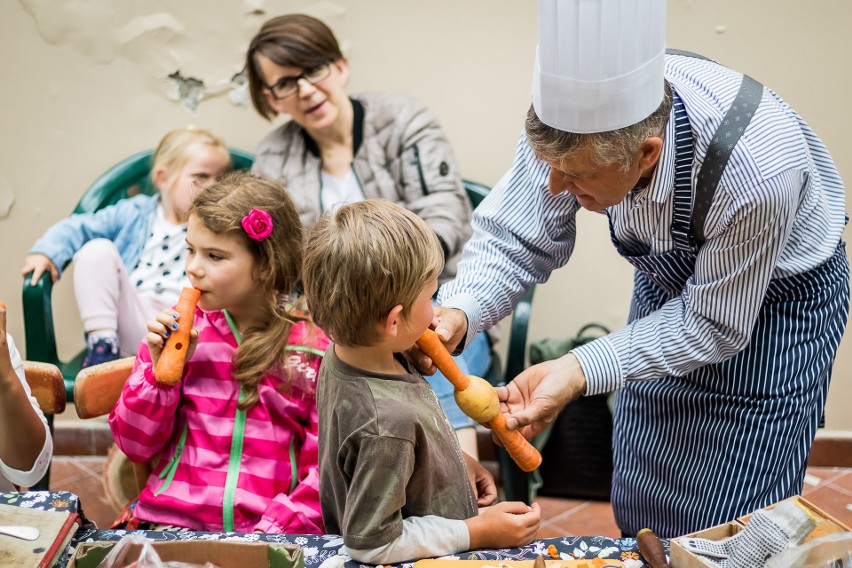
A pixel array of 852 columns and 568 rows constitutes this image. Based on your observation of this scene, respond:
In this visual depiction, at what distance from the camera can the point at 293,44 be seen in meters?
2.96

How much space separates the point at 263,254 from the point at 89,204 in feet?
5.27

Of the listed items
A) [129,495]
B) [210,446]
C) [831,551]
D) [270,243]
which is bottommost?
[129,495]

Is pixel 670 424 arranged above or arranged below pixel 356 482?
below

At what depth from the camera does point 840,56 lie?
3150 mm

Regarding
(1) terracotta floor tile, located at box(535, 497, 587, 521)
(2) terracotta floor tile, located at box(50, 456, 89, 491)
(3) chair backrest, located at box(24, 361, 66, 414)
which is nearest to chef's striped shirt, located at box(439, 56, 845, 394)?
(3) chair backrest, located at box(24, 361, 66, 414)

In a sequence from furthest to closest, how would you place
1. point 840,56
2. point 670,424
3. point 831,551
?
point 840,56, point 670,424, point 831,551

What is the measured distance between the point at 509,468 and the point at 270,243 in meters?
1.22

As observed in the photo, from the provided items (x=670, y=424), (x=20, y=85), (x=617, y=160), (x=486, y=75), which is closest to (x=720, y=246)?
(x=617, y=160)

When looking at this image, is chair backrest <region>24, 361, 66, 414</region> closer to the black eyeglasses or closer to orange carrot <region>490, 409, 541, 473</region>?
orange carrot <region>490, 409, 541, 473</region>

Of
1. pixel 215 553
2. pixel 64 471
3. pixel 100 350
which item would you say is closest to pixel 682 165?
pixel 215 553

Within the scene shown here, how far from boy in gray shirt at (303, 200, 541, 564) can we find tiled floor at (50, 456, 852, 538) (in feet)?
5.42

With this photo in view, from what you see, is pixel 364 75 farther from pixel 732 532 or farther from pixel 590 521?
pixel 732 532

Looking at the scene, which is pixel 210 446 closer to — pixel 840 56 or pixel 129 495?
pixel 129 495

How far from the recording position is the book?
1330 mm
